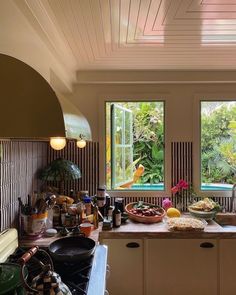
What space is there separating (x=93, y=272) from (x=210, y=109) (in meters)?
2.17

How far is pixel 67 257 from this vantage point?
1375mm

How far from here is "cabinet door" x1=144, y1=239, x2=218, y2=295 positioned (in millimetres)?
2238

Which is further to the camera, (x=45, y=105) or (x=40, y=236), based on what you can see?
(x=40, y=236)

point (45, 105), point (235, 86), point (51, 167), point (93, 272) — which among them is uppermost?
point (235, 86)

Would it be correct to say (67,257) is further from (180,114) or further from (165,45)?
(180,114)

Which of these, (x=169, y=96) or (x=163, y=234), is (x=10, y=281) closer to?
(x=163, y=234)

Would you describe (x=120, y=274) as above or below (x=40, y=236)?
below

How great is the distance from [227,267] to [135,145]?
144cm

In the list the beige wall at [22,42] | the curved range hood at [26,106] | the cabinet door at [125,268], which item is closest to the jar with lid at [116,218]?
the cabinet door at [125,268]

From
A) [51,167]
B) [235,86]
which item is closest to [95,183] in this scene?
[51,167]

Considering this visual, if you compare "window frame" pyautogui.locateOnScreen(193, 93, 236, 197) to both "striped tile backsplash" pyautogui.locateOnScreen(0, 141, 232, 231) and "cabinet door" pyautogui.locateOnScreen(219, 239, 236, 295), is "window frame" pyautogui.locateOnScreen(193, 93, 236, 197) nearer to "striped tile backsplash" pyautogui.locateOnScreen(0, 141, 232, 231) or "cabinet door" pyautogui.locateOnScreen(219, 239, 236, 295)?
"striped tile backsplash" pyautogui.locateOnScreen(0, 141, 232, 231)

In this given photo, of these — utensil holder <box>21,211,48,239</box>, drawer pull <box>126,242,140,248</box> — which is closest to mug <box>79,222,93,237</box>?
utensil holder <box>21,211,48,239</box>

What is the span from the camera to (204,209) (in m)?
2.56

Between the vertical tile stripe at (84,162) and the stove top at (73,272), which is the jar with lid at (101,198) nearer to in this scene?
the vertical tile stripe at (84,162)
